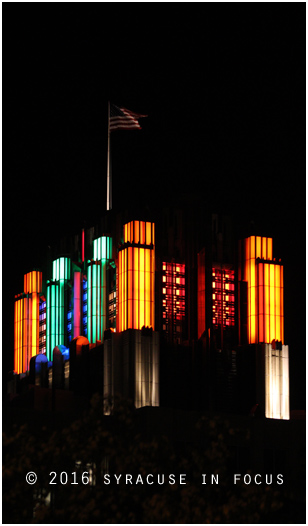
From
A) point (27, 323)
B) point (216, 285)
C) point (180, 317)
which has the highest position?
point (216, 285)

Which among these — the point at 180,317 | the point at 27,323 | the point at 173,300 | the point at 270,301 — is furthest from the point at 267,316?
the point at 27,323

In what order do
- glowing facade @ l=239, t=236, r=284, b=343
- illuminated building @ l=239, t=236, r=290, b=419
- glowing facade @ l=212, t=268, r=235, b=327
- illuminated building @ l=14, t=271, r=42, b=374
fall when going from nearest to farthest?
illuminated building @ l=239, t=236, r=290, b=419 → glowing facade @ l=212, t=268, r=235, b=327 → glowing facade @ l=239, t=236, r=284, b=343 → illuminated building @ l=14, t=271, r=42, b=374

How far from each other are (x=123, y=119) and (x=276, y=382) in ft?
87.0

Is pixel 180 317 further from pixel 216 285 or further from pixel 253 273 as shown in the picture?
pixel 253 273

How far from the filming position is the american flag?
107 metres

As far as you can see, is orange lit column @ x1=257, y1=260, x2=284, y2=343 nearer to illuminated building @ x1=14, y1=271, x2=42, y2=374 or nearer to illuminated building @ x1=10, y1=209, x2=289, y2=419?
illuminated building @ x1=10, y1=209, x2=289, y2=419

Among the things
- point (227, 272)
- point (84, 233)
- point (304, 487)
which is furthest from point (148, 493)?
point (84, 233)

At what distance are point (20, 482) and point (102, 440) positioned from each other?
845 centimetres

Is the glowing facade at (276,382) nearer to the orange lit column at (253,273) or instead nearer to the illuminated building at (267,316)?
the illuminated building at (267,316)

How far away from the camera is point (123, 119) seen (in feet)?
352

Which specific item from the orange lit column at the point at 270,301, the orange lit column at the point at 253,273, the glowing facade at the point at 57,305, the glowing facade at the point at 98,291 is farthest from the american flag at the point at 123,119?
the orange lit column at the point at 270,301

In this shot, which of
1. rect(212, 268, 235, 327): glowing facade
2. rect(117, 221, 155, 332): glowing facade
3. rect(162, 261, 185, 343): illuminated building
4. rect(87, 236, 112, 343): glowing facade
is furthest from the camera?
rect(87, 236, 112, 343): glowing facade

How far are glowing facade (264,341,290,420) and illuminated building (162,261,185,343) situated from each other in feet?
25.3

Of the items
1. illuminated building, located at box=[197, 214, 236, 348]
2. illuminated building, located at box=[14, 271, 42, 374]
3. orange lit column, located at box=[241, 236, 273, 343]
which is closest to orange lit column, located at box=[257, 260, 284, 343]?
orange lit column, located at box=[241, 236, 273, 343]
